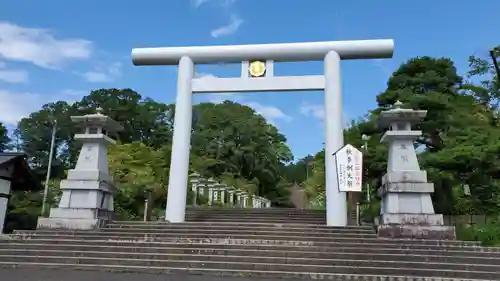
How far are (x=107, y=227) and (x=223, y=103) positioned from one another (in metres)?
28.5

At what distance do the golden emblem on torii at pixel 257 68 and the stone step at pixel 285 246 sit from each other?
229 inches

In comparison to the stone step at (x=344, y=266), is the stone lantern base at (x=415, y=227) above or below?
above

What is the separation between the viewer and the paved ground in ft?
22.4

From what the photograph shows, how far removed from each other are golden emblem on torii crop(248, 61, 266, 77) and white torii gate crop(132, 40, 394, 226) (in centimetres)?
10

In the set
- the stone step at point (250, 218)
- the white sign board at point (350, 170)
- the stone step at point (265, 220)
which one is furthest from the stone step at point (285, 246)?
the stone step at point (250, 218)

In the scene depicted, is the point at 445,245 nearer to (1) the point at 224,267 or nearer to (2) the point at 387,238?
(2) the point at 387,238

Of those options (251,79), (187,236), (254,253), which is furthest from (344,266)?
(251,79)

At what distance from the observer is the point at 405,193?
32.9 feet

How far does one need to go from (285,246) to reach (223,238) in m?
1.69

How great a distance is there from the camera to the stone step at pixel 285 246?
8.65 m

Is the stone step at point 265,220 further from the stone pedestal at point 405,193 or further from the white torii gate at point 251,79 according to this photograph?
the stone pedestal at point 405,193

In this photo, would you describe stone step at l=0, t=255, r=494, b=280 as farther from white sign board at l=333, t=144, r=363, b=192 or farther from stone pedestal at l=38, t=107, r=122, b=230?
stone pedestal at l=38, t=107, r=122, b=230

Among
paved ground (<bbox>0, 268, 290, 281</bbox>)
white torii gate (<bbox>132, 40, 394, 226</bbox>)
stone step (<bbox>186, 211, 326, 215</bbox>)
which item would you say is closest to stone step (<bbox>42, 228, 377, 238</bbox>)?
white torii gate (<bbox>132, 40, 394, 226</bbox>)

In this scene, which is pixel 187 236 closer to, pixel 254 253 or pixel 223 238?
pixel 223 238
